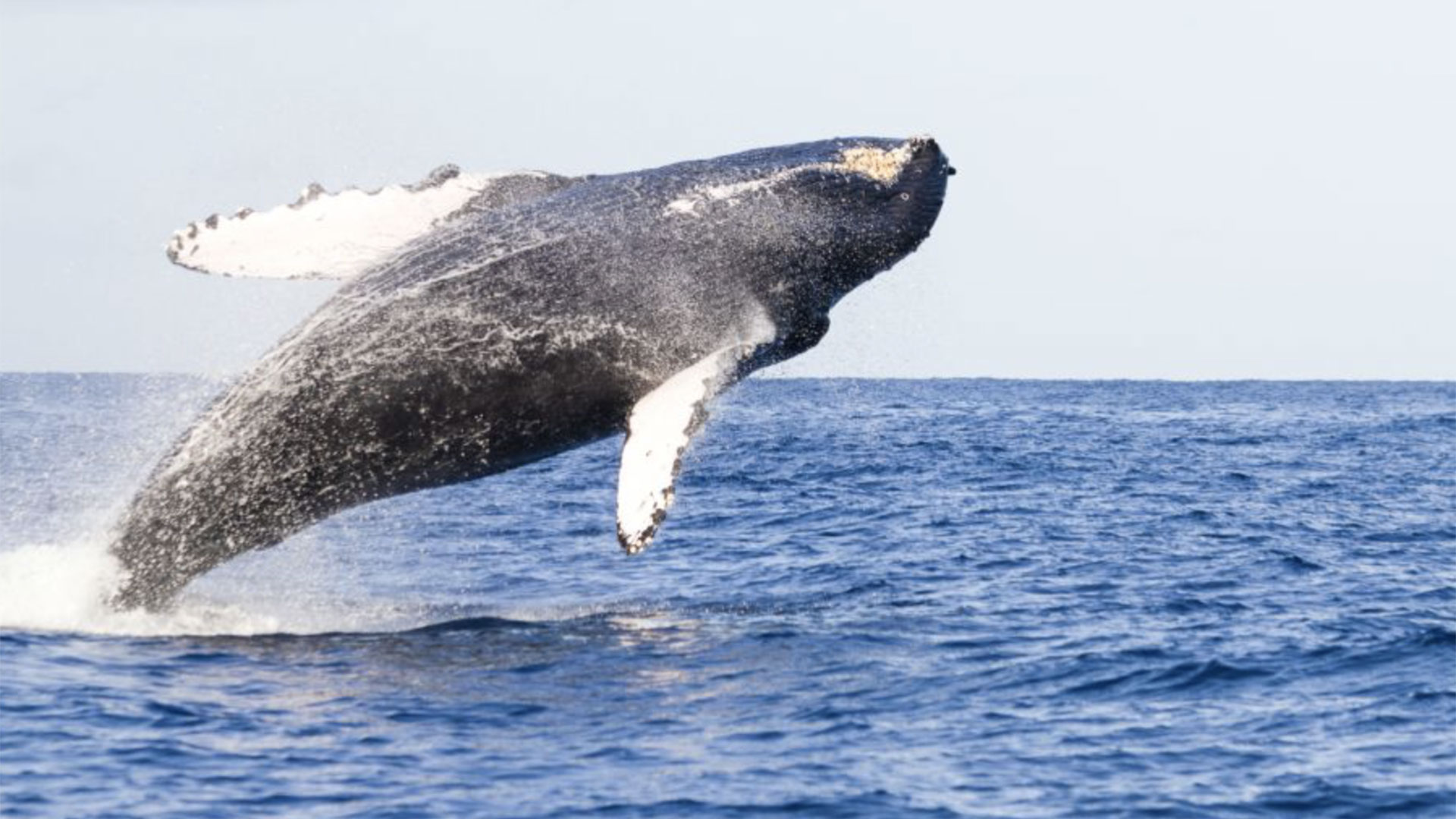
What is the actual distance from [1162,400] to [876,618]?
79.4m

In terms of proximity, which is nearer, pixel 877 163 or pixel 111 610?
pixel 877 163

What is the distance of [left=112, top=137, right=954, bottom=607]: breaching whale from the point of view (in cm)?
1233

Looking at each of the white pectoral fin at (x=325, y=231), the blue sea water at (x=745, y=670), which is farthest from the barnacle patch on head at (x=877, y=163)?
the blue sea water at (x=745, y=670)

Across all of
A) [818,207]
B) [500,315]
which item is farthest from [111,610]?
[818,207]

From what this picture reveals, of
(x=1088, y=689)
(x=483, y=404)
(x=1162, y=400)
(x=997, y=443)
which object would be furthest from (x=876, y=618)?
(x=1162, y=400)

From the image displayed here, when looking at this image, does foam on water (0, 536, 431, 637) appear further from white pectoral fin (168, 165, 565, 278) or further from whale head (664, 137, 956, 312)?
whale head (664, 137, 956, 312)

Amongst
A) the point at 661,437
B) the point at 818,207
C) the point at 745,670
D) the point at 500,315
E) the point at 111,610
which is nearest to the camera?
the point at 661,437

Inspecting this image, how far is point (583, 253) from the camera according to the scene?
1247 cm

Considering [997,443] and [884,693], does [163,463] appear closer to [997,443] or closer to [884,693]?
[884,693]

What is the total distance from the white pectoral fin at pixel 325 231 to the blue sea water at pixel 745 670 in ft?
5.92

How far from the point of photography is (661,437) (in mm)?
11906

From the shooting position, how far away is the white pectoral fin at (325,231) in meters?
12.6

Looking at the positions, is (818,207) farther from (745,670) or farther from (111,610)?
(111,610)

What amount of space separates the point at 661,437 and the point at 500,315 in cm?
136
